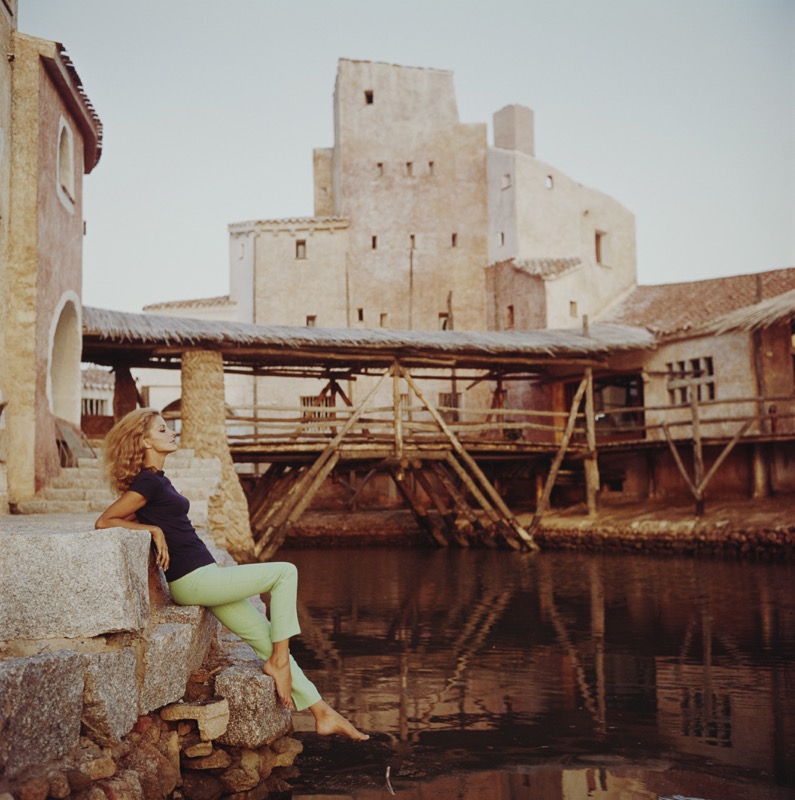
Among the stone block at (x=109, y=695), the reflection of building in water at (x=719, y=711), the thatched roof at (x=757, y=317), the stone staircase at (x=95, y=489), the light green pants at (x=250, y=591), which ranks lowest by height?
the reflection of building in water at (x=719, y=711)

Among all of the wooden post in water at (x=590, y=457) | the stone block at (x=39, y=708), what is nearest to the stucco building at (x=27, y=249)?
the stone block at (x=39, y=708)

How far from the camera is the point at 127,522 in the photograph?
15.2 ft

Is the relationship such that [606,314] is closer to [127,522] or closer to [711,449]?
[711,449]

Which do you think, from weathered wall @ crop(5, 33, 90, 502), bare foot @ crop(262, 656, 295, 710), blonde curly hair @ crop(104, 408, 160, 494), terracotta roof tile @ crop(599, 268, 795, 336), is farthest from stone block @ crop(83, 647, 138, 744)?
terracotta roof tile @ crop(599, 268, 795, 336)

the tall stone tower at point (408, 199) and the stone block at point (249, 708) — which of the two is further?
the tall stone tower at point (408, 199)

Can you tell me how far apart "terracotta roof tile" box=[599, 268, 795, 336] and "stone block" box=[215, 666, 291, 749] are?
18991 mm

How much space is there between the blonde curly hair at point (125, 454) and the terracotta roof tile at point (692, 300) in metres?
19.0

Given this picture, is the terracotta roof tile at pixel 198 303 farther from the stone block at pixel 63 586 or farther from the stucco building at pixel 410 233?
the stone block at pixel 63 586

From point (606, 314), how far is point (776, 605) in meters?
18.4

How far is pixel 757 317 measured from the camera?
19.8 meters

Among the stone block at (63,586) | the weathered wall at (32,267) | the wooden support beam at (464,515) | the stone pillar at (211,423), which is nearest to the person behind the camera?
the stone block at (63,586)

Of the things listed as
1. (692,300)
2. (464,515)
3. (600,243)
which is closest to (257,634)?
(464,515)

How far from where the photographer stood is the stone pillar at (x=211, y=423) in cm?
1581

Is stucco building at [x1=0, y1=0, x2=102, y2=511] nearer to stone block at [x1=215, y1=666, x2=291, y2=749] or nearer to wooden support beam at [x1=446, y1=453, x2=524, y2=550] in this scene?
stone block at [x1=215, y1=666, x2=291, y2=749]
